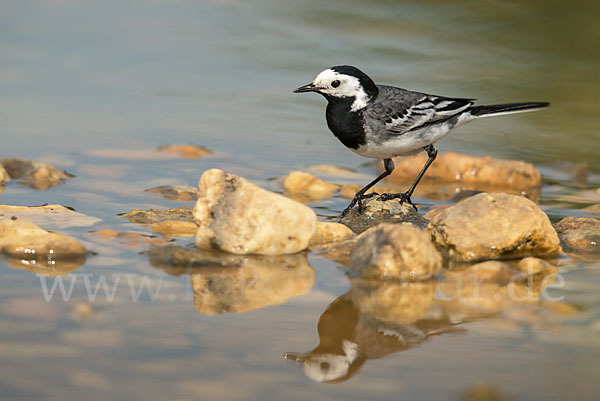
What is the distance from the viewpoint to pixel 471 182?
7.76 m

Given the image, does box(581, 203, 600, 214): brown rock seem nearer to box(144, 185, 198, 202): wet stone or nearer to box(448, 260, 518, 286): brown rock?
box(448, 260, 518, 286): brown rock

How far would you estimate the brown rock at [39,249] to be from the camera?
450cm

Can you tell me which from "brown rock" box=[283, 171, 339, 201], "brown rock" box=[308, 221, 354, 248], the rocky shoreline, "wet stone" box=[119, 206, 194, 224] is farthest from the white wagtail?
"wet stone" box=[119, 206, 194, 224]

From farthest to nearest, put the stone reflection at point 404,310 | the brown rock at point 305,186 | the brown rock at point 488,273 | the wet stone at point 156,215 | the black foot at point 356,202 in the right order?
the brown rock at point 305,186 → the black foot at point 356,202 → the wet stone at point 156,215 → the brown rock at point 488,273 → the stone reflection at point 404,310

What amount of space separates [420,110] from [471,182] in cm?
139

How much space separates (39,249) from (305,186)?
2.79 m

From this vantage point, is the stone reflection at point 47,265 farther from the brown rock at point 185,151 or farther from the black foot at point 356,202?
the brown rock at point 185,151

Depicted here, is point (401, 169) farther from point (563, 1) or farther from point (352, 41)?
point (563, 1)

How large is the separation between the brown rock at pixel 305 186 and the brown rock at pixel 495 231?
180 centimetres

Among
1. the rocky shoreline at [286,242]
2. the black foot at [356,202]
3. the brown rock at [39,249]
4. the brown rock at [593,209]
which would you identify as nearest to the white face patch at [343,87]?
the black foot at [356,202]

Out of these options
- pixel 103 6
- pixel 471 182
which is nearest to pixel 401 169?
pixel 471 182

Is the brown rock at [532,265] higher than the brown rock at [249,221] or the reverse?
the reverse

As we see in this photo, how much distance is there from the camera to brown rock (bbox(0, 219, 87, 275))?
4.50 m

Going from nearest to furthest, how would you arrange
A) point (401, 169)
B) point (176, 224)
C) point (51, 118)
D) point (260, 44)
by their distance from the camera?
point (176, 224)
point (401, 169)
point (51, 118)
point (260, 44)
